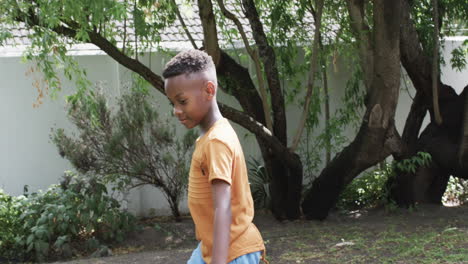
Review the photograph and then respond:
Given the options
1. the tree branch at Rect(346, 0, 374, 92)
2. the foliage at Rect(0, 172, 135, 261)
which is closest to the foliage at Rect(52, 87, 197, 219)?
the foliage at Rect(0, 172, 135, 261)

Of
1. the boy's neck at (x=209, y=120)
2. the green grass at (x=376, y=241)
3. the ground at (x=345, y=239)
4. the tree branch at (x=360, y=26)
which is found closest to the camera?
the boy's neck at (x=209, y=120)

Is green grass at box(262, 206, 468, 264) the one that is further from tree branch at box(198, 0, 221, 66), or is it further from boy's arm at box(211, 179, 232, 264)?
boy's arm at box(211, 179, 232, 264)

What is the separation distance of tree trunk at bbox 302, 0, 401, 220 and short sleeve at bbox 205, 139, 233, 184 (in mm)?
4911

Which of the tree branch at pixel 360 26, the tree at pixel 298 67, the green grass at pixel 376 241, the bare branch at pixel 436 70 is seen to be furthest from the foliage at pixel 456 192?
the tree branch at pixel 360 26

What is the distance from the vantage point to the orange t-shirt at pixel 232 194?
2.67 metres

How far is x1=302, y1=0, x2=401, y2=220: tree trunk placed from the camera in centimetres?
714

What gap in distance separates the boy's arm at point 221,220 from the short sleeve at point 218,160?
0.03m

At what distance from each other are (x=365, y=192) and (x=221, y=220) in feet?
Result: 22.4

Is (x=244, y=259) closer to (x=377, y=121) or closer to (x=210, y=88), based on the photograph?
(x=210, y=88)

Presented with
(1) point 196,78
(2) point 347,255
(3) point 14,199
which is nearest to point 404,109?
(2) point 347,255

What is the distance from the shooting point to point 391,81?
7273mm

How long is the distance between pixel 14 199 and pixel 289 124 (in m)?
4.11

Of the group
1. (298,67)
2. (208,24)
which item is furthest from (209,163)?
(298,67)

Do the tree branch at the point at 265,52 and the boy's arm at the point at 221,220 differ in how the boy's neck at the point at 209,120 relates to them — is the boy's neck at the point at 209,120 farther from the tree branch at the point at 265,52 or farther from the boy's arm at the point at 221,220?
the tree branch at the point at 265,52
